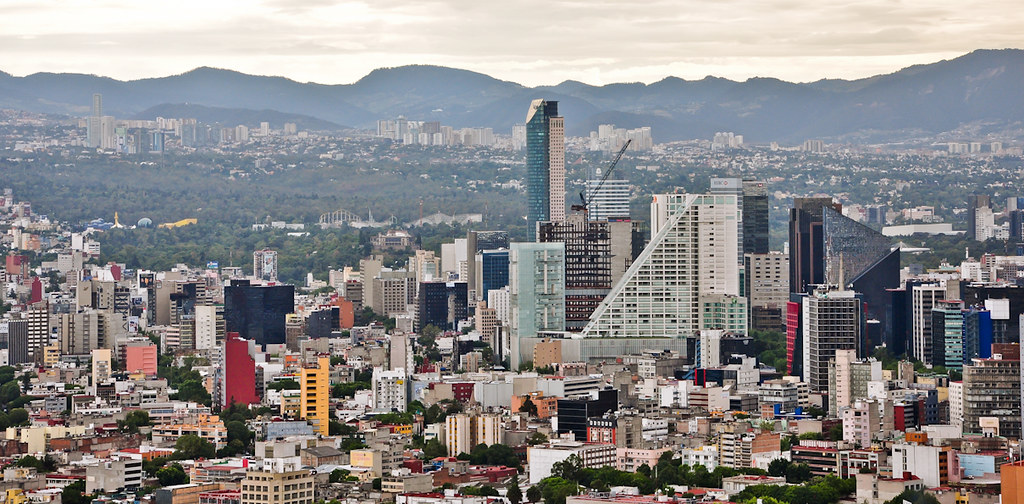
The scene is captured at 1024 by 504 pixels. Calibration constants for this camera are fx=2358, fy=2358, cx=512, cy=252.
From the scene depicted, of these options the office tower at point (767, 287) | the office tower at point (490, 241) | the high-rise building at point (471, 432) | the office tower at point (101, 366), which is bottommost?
the high-rise building at point (471, 432)

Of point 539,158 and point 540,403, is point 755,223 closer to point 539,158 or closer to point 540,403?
point 539,158

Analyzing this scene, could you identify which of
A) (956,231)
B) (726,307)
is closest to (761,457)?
(726,307)

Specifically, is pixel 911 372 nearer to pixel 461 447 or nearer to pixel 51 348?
pixel 461 447

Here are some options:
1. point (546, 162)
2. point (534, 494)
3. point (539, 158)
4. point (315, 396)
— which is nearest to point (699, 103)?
point (539, 158)

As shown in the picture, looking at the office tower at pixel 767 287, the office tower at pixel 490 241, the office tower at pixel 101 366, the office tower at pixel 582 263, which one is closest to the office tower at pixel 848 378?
the office tower at pixel 582 263

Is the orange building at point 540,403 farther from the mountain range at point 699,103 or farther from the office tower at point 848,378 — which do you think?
the mountain range at point 699,103

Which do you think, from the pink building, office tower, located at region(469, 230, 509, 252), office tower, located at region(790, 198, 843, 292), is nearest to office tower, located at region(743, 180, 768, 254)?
office tower, located at region(790, 198, 843, 292)

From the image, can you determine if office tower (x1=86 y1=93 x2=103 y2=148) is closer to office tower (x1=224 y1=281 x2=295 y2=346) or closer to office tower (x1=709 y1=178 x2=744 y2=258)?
office tower (x1=709 y1=178 x2=744 y2=258)
